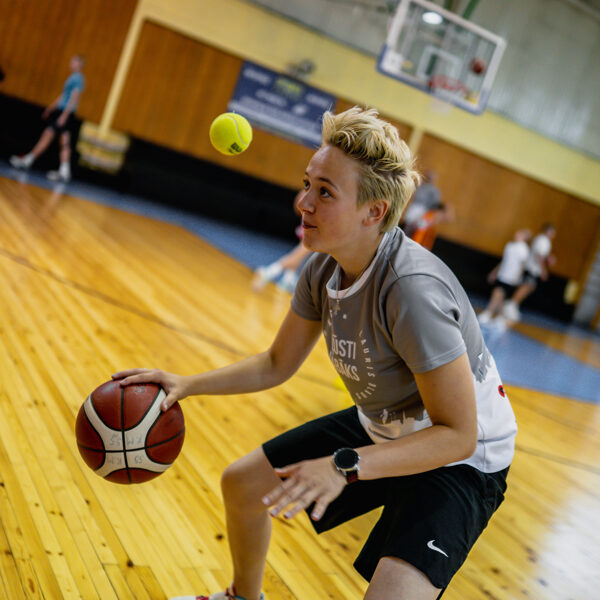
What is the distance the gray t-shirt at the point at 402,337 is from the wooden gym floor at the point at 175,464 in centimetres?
97

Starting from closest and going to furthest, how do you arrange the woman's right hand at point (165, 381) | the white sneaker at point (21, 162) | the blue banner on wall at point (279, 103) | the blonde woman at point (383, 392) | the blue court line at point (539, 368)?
1. the blonde woman at point (383, 392)
2. the woman's right hand at point (165, 381)
3. the blue court line at point (539, 368)
4. the white sneaker at point (21, 162)
5. the blue banner on wall at point (279, 103)

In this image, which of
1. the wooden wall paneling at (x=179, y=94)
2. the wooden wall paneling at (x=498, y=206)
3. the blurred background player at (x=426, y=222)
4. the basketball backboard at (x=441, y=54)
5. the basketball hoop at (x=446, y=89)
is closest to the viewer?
the blurred background player at (x=426, y=222)

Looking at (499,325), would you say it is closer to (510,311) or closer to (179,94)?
(510,311)

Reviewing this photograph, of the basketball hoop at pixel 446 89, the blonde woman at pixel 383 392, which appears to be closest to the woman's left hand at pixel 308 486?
the blonde woman at pixel 383 392

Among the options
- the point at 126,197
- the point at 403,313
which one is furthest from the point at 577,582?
the point at 126,197

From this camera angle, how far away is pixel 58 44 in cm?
1102

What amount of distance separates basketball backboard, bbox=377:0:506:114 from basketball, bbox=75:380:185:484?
8858 mm

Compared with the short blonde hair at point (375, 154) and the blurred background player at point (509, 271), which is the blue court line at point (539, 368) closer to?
the blurred background player at point (509, 271)

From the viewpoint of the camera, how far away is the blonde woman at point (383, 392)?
1.49 m

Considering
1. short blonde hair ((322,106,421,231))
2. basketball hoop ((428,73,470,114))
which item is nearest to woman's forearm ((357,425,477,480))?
short blonde hair ((322,106,421,231))

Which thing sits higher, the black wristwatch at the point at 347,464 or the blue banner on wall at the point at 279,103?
the blue banner on wall at the point at 279,103

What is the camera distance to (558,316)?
1581 cm

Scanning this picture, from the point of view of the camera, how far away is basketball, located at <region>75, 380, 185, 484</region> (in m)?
1.91

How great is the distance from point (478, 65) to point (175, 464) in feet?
30.5
